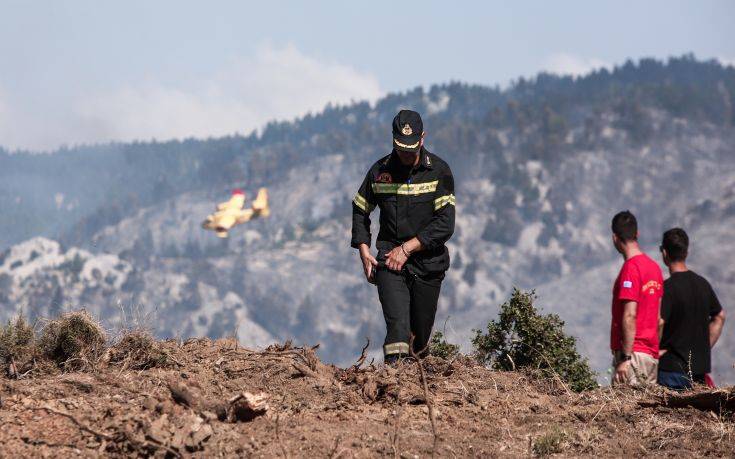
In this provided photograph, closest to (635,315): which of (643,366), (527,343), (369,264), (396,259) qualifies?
(643,366)

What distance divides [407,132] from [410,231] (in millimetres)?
788

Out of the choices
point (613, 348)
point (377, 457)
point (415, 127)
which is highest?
point (415, 127)

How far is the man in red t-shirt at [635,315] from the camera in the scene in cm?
849

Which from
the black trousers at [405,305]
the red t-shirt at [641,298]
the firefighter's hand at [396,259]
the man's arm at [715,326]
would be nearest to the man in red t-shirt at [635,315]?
the red t-shirt at [641,298]

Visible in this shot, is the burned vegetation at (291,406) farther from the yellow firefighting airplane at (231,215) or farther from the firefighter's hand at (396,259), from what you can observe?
the yellow firefighting airplane at (231,215)

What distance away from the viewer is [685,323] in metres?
8.97

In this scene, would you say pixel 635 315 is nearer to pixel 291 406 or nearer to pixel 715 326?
pixel 715 326

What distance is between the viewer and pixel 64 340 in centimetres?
773

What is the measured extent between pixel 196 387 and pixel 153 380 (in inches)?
13.8

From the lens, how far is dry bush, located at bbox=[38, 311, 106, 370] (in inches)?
303

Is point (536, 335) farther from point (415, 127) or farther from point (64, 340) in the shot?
point (64, 340)

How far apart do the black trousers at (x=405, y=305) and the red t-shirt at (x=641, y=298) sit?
1.53 m

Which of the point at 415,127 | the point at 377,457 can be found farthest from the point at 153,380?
the point at 415,127

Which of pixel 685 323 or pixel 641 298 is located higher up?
pixel 641 298
